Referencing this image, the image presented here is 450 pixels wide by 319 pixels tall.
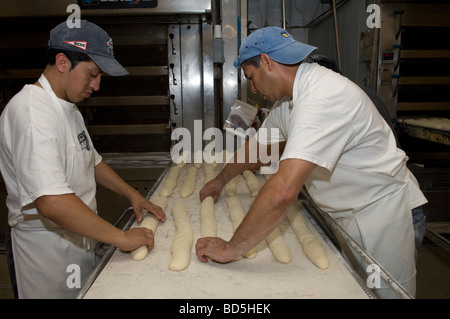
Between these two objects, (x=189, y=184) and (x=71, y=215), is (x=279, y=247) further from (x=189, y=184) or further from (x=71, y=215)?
(x=189, y=184)

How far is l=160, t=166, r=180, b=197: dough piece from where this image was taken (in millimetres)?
2051

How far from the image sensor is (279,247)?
138 cm

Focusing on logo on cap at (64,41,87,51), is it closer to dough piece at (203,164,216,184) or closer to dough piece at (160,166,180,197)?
dough piece at (160,166,180,197)

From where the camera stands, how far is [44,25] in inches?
112

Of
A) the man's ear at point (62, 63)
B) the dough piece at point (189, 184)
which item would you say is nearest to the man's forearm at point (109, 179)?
the dough piece at point (189, 184)

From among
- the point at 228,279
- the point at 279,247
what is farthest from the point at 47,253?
the point at 279,247


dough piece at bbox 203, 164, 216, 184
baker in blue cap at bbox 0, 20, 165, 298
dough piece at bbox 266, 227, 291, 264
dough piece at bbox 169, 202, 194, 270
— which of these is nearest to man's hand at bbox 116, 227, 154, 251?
baker in blue cap at bbox 0, 20, 165, 298

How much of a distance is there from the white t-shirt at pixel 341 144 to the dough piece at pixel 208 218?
1.73 ft

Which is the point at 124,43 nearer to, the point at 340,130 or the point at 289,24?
the point at 340,130

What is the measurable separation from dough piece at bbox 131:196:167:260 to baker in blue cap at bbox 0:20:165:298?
0.10 feet

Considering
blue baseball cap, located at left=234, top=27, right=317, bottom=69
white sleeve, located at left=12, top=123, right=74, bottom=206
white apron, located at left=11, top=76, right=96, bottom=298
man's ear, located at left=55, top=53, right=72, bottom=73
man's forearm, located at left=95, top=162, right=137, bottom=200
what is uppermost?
blue baseball cap, located at left=234, top=27, right=317, bottom=69

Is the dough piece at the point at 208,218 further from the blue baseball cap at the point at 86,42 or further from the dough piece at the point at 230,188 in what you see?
the blue baseball cap at the point at 86,42

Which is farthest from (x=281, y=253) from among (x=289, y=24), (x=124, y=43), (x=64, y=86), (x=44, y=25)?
(x=289, y=24)

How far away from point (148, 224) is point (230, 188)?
0.70 metres
